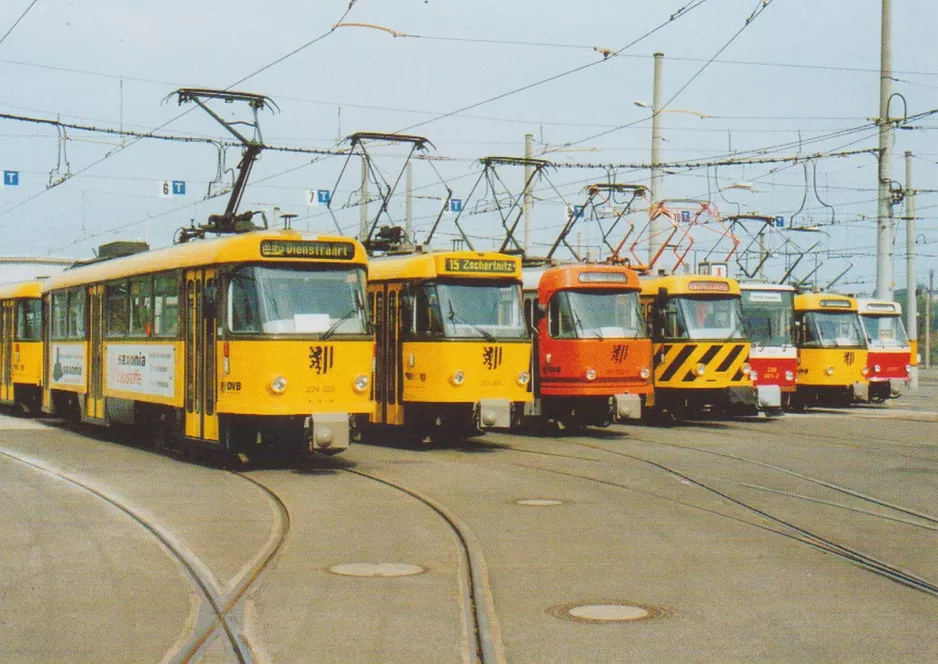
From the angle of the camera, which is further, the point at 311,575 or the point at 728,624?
the point at 311,575

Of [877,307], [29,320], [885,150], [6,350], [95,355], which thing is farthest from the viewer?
[885,150]

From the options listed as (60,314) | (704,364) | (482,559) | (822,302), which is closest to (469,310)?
(704,364)

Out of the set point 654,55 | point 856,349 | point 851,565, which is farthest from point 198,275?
point 654,55

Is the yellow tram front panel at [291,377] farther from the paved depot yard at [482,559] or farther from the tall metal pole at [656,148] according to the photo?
the tall metal pole at [656,148]

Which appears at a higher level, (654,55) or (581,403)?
(654,55)

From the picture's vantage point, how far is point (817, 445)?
21500mm

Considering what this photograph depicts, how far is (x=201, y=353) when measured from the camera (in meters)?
17.9

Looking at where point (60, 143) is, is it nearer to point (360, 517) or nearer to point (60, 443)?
point (60, 443)

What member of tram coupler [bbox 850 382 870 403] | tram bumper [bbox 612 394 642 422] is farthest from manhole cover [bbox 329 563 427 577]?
tram coupler [bbox 850 382 870 403]

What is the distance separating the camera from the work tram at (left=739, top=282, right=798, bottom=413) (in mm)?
29875

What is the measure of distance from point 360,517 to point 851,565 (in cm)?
465

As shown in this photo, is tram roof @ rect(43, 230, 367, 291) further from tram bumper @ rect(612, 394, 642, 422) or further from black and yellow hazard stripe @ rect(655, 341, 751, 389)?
black and yellow hazard stripe @ rect(655, 341, 751, 389)

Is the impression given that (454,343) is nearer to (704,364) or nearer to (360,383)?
(360,383)

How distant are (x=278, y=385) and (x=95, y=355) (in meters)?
7.52
